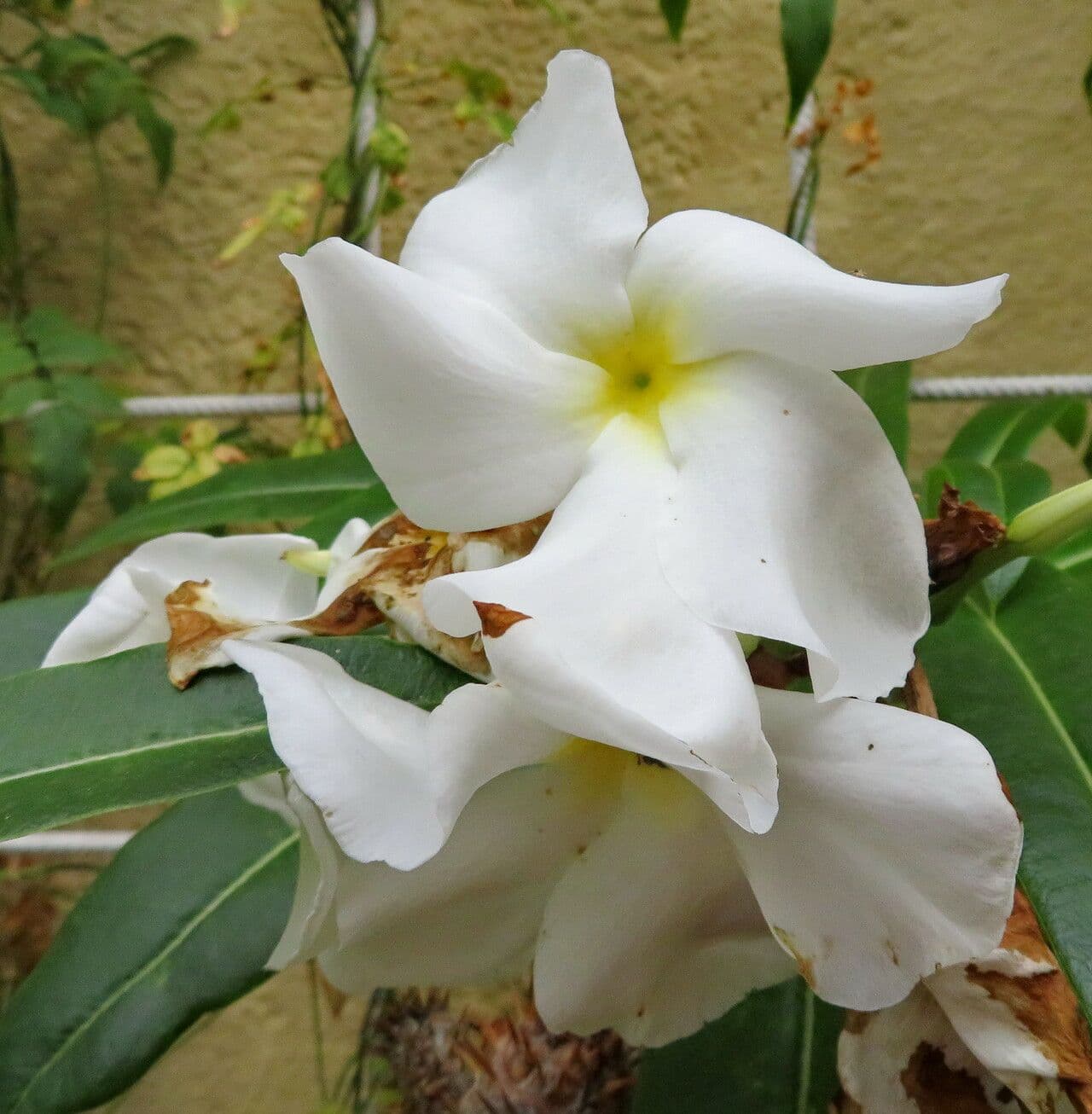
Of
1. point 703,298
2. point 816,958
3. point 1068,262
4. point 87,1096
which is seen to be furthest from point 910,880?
point 1068,262

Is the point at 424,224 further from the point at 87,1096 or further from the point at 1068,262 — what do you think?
the point at 1068,262

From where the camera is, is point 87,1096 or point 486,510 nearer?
point 486,510

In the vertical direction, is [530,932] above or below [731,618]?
below

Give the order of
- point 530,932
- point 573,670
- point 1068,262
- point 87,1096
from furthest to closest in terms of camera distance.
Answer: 1. point 1068,262
2. point 87,1096
3. point 530,932
4. point 573,670

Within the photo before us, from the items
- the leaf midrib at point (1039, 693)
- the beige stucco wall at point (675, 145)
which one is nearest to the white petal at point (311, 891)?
the leaf midrib at point (1039, 693)

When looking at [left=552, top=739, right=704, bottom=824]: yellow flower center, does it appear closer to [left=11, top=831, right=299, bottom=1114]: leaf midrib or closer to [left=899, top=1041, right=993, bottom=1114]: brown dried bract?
[left=899, top=1041, right=993, bottom=1114]: brown dried bract

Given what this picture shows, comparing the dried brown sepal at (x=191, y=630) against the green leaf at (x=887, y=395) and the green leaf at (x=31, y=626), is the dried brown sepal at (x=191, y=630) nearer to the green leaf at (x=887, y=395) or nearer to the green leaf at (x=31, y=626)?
the green leaf at (x=31, y=626)

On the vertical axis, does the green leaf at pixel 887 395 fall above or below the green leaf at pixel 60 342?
above
